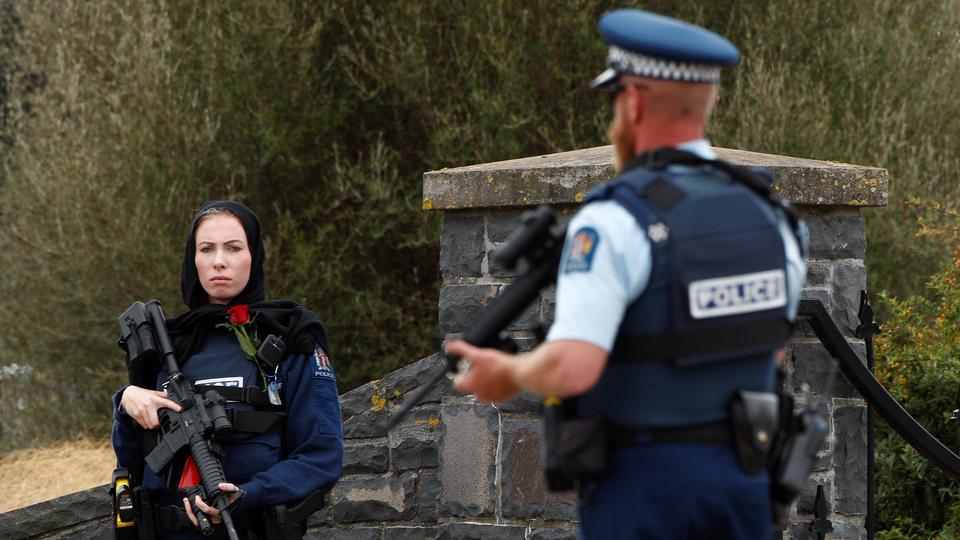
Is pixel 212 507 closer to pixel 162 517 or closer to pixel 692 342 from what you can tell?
pixel 162 517

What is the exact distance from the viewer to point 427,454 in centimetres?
505

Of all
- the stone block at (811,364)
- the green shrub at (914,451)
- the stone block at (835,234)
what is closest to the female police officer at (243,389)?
the stone block at (811,364)

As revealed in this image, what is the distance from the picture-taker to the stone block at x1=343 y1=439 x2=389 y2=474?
16.7 feet

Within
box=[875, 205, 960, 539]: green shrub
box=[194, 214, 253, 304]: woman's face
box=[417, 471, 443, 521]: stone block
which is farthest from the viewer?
box=[875, 205, 960, 539]: green shrub

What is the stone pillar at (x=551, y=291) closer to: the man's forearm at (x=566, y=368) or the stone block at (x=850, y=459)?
the stone block at (x=850, y=459)

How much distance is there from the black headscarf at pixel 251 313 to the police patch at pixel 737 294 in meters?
1.60

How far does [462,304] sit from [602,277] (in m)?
2.31

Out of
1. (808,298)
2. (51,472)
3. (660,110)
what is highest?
(660,110)

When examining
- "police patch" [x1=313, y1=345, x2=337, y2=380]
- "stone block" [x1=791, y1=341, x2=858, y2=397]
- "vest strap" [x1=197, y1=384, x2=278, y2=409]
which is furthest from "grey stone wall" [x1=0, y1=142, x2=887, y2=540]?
"vest strap" [x1=197, y1=384, x2=278, y2=409]

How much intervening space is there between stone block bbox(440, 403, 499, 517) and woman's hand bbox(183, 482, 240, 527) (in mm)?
1355

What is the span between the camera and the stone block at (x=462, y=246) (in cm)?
466

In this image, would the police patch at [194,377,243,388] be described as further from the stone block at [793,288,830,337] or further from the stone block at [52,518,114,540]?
the stone block at [793,288,830,337]

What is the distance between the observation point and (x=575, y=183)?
4.52 meters

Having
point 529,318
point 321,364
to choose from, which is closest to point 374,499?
point 529,318
